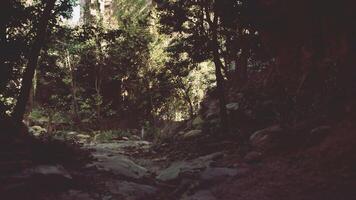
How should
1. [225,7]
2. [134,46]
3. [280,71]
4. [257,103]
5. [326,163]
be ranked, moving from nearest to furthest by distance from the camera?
[326,163]
[225,7]
[280,71]
[257,103]
[134,46]

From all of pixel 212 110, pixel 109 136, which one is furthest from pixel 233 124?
pixel 109 136

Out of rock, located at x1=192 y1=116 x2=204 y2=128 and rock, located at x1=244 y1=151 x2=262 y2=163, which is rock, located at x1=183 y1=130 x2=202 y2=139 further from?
rock, located at x1=244 y1=151 x2=262 y2=163

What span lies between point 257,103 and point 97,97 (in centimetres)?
1919

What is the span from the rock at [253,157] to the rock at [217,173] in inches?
39.3

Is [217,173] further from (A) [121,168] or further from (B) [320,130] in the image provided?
(B) [320,130]

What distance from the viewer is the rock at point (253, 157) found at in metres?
11.5

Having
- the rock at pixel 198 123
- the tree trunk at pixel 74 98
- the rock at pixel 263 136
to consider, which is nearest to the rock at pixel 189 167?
the rock at pixel 263 136

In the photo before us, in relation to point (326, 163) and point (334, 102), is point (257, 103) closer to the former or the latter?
point (334, 102)

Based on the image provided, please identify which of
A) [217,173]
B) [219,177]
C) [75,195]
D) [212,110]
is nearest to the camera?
[75,195]

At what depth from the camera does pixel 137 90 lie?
1375 inches

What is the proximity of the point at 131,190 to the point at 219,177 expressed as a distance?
2.33 metres

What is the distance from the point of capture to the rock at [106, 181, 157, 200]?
9155 mm

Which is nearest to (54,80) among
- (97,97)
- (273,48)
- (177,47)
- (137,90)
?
(97,97)

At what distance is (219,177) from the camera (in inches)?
403
